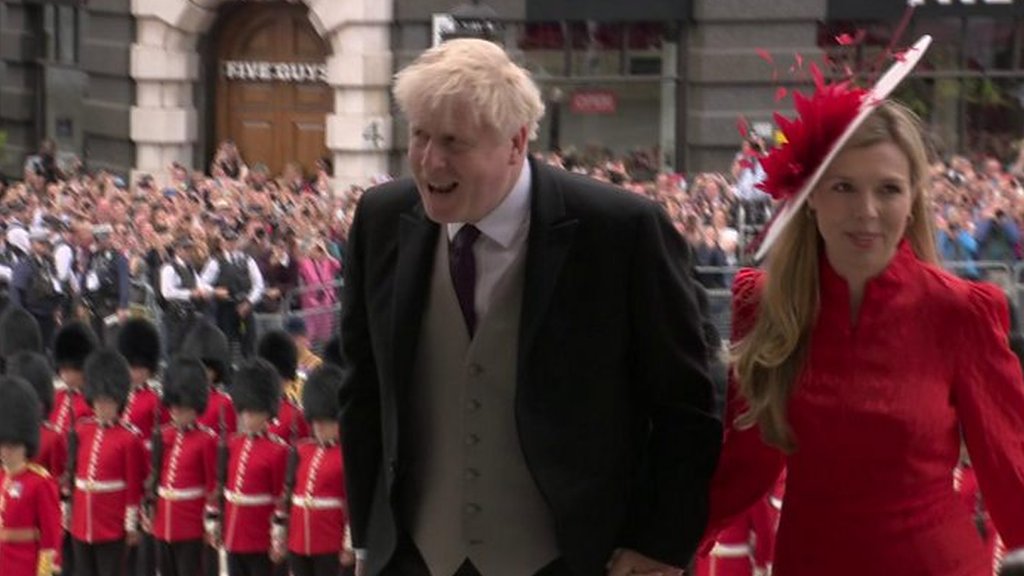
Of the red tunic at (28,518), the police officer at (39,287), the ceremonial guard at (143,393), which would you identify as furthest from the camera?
the police officer at (39,287)

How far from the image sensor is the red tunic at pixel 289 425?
35.2 ft

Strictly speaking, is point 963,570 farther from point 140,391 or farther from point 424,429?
point 140,391

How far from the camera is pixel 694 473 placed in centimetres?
447

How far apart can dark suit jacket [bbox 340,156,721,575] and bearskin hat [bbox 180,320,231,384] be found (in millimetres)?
7652

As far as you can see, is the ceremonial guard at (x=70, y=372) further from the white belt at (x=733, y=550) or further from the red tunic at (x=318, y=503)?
the white belt at (x=733, y=550)

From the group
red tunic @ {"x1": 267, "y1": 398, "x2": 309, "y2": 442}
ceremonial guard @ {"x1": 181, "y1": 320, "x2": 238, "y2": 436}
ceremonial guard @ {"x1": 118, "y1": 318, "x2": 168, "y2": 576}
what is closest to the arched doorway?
ceremonial guard @ {"x1": 181, "y1": 320, "x2": 238, "y2": 436}

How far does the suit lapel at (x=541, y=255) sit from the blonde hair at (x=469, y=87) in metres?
0.20

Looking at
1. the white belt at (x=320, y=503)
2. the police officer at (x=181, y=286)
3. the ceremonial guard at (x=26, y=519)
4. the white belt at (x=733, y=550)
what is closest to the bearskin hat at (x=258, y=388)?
the white belt at (x=320, y=503)

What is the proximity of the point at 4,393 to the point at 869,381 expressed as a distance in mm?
6433

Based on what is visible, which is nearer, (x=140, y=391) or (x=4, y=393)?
(x=4, y=393)

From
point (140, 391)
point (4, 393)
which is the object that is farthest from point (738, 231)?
point (4, 393)

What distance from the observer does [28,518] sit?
9781 millimetres

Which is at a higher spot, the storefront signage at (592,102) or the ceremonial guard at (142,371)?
the storefront signage at (592,102)

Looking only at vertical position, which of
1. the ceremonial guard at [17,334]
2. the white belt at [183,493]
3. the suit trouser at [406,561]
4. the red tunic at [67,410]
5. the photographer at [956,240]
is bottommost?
the white belt at [183,493]
